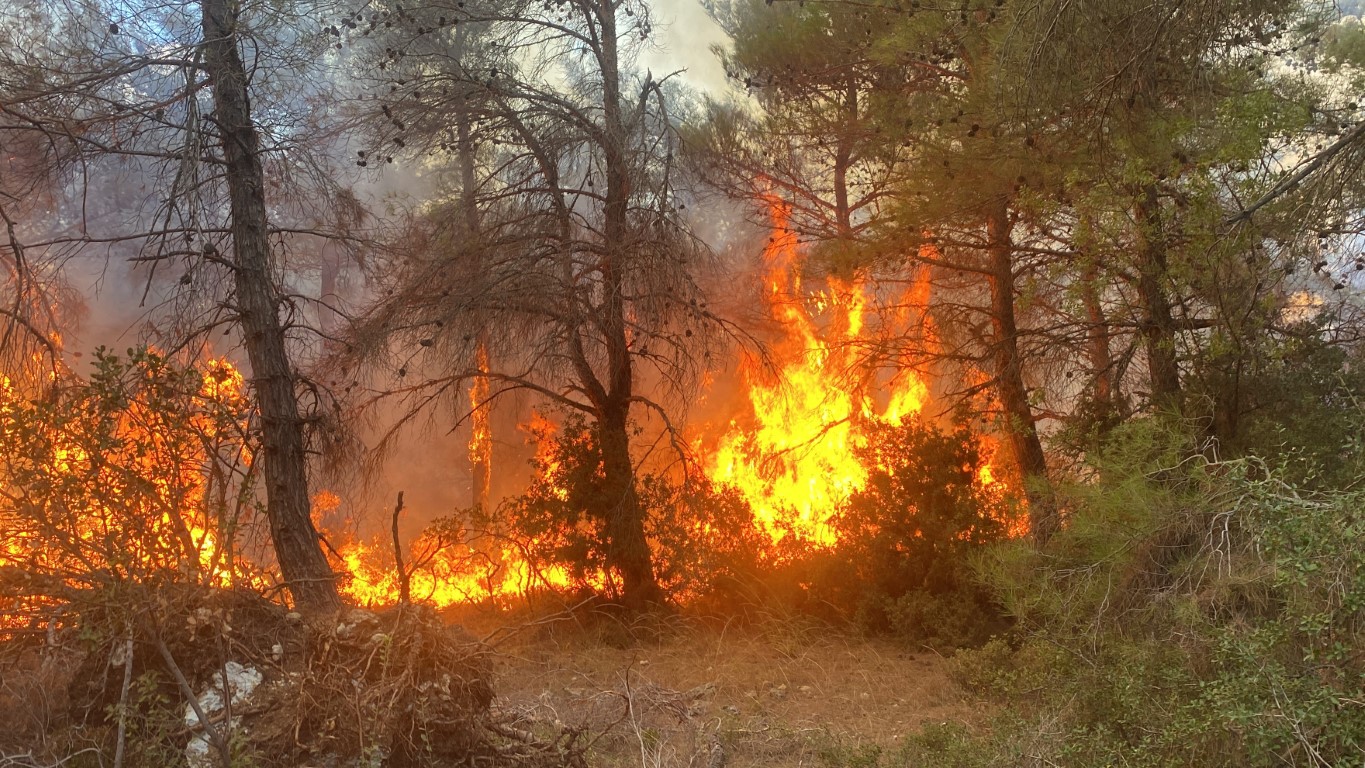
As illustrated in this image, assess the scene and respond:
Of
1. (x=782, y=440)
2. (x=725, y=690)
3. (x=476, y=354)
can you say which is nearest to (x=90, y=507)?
(x=476, y=354)

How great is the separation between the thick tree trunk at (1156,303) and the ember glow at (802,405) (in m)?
3.96

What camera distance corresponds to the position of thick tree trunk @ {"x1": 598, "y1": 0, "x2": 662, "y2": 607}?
9.72m

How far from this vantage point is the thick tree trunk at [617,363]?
972 cm

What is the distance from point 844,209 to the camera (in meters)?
14.0

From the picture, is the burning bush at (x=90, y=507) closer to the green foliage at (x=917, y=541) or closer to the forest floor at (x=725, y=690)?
A: the forest floor at (x=725, y=690)

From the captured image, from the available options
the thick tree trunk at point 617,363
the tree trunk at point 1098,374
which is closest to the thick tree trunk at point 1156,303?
the tree trunk at point 1098,374

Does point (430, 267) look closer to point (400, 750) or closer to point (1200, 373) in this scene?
point (400, 750)

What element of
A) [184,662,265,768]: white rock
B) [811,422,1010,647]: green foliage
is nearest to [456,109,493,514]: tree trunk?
[811,422,1010,647]: green foliage

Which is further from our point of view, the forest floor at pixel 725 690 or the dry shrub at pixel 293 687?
the forest floor at pixel 725 690

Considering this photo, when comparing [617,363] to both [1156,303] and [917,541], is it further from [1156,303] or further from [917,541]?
[1156,303]

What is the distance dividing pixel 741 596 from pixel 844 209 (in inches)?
234

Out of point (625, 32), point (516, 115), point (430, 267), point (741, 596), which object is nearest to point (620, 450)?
point (741, 596)

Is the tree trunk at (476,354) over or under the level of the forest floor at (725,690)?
over

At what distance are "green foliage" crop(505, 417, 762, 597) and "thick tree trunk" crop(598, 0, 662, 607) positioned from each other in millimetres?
150
